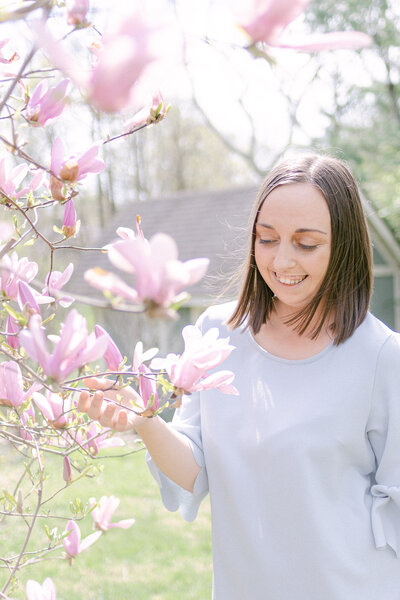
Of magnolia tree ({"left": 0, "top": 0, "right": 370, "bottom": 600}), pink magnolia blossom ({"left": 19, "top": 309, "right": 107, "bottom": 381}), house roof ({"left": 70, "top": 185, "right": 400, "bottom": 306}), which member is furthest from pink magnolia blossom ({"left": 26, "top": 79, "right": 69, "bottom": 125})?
house roof ({"left": 70, "top": 185, "right": 400, "bottom": 306})

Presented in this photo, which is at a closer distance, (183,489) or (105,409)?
(105,409)

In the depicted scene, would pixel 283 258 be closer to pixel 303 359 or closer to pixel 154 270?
pixel 303 359

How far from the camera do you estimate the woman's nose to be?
136 centimetres

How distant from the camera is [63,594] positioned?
11.9 feet

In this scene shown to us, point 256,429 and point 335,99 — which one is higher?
point 335,99

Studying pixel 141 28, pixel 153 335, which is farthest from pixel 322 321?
pixel 153 335

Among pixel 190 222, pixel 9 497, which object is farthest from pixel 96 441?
pixel 190 222

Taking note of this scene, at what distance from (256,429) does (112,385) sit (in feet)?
1.75

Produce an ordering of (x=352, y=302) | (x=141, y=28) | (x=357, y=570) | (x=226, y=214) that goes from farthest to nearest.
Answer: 1. (x=226, y=214)
2. (x=352, y=302)
3. (x=357, y=570)
4. (x=141, y=28)

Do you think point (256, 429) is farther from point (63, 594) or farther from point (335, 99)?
point (335, 99)

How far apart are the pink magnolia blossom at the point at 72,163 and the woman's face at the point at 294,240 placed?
1.82 feet

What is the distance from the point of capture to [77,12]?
731 millimetres

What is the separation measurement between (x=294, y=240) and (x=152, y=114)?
0.46 m

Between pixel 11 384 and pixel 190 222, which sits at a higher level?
pixel 190 222
